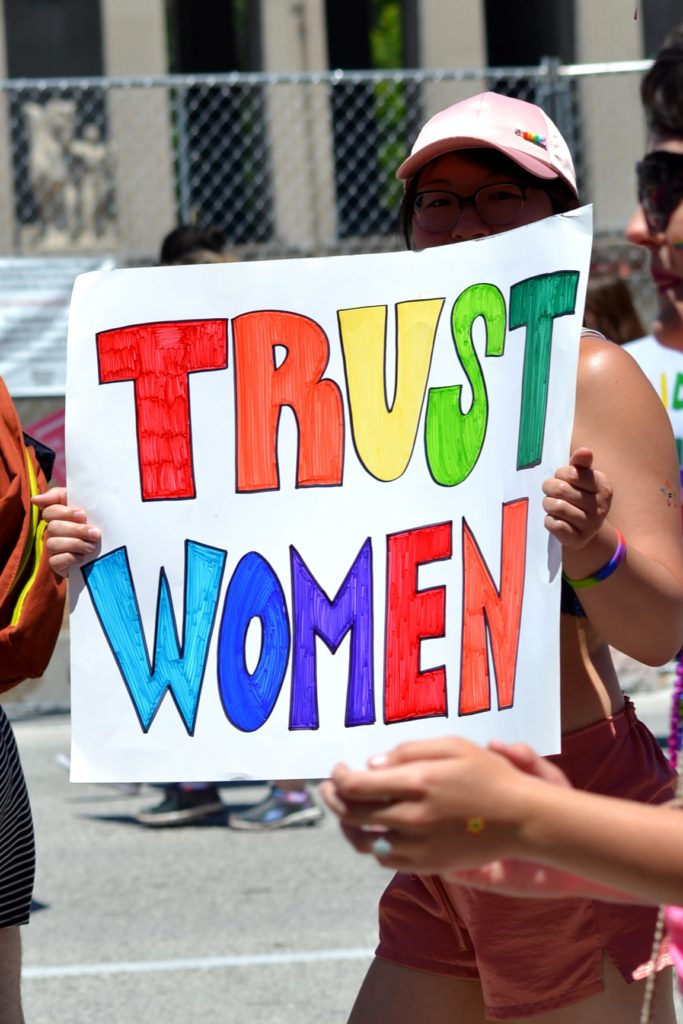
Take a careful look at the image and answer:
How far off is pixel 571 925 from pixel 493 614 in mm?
473

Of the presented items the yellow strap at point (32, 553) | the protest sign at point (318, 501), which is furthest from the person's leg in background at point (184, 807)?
the protest sign at point (318, 501)

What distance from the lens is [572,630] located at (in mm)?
2285

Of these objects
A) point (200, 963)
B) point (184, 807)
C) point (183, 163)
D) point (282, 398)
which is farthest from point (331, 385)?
point (183, 163)

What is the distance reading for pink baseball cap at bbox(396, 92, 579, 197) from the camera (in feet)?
7.54

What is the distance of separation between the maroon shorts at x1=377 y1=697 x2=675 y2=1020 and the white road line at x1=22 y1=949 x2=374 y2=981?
2.48m

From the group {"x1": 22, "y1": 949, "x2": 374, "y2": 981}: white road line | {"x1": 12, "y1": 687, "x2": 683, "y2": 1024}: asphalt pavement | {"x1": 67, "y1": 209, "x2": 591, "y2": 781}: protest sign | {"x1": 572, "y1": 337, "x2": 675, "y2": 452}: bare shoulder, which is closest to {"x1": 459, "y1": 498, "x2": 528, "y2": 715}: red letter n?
{"x1": 67, "y1": 209, "x2": 591, "y2": 781}: protest sign

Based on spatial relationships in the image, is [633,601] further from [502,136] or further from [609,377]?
[502,136]

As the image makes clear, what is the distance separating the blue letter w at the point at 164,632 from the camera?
2221 millimetres

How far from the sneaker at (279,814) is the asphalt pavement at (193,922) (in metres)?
0.05

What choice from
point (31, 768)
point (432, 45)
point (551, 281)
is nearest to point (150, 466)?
point (551, 281)

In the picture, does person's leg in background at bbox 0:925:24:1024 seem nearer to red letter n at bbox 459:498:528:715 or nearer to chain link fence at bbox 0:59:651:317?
red letter n at bbox 459:498:528:715

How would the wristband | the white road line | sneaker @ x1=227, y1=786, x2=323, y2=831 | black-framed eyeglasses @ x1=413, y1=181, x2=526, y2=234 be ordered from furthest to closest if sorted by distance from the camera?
sneaker @ x1=227, y1=786, x2=323, y2=831, the white road line, black-framed eyeglasses @ x1=413, y1=181, x2=526, y2=234, the wristband

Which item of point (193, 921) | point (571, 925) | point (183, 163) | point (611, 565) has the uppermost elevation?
point (611, 565)

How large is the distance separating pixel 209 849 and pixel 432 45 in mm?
13968
